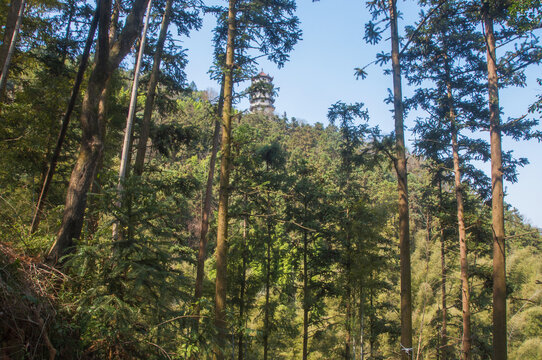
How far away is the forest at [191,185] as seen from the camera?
449cm

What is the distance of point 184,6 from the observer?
11305 millimetres

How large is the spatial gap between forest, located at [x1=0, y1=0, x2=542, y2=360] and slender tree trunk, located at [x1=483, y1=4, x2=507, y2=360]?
3cm

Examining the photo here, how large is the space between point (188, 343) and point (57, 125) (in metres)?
9.65

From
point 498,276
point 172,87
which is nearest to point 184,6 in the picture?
point 172,87

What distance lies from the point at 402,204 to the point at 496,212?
8.10ft

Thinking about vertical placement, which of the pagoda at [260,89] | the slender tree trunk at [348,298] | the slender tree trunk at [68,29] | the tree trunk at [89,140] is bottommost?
the slender tree trunk at [348,298]

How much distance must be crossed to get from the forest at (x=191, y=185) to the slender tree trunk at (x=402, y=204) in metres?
0.04

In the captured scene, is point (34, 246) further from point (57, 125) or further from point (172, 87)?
point (172, 87)

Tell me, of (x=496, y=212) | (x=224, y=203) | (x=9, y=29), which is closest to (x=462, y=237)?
(x=496, y=212)

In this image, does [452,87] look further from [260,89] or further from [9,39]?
[9,39]

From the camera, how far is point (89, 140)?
5.70m

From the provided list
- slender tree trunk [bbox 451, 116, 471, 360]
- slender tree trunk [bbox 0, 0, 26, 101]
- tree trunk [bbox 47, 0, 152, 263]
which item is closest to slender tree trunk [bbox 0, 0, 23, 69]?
slender tree trunk [bbox 0, 0, 26, 101]

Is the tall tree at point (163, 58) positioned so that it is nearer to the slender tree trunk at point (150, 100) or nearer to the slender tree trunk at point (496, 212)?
the slender tree trunk at point (150, 100)

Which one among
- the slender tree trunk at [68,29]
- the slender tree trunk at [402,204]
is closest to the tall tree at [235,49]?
the slender tree trunk at [402,204]
